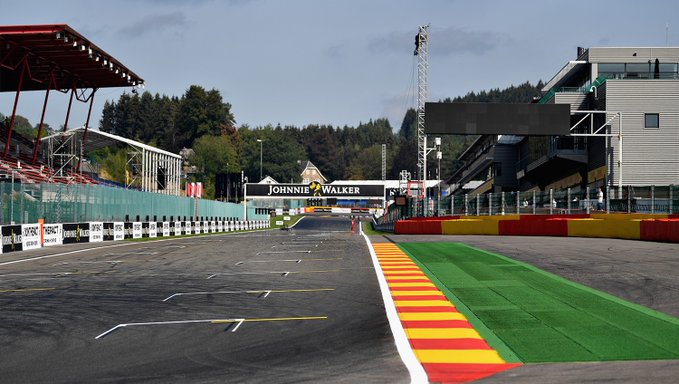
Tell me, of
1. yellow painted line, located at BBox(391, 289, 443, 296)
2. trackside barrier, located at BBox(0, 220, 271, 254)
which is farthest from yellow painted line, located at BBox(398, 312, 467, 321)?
trackside barrier, located at BBox(0, 220, 271, 254)

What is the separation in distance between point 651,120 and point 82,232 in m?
42.4

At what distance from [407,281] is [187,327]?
22.2 feet

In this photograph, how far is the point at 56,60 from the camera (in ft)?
188

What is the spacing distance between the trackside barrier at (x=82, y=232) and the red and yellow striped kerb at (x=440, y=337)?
19338 millimetres

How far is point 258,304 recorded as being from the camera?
1342cm

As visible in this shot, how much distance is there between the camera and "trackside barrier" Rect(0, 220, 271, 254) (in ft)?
97.2

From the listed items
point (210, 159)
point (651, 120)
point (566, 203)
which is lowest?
point (566, 203)

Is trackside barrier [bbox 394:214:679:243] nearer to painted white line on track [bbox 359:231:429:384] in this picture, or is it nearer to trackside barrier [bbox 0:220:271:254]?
trackside barrier [bbox 0:220:271:254]

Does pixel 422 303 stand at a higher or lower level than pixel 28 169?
lower

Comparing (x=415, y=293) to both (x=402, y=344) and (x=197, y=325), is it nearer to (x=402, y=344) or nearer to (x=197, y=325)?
(x=197, y=325)

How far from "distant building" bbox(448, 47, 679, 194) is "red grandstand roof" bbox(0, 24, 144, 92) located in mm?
35170

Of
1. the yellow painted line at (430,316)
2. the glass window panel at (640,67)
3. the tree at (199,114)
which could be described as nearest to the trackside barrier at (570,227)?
the yellow painted line at (430,316)

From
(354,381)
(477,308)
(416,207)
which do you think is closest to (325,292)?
(477,308)

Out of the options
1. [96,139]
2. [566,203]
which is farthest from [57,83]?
[566,203]
